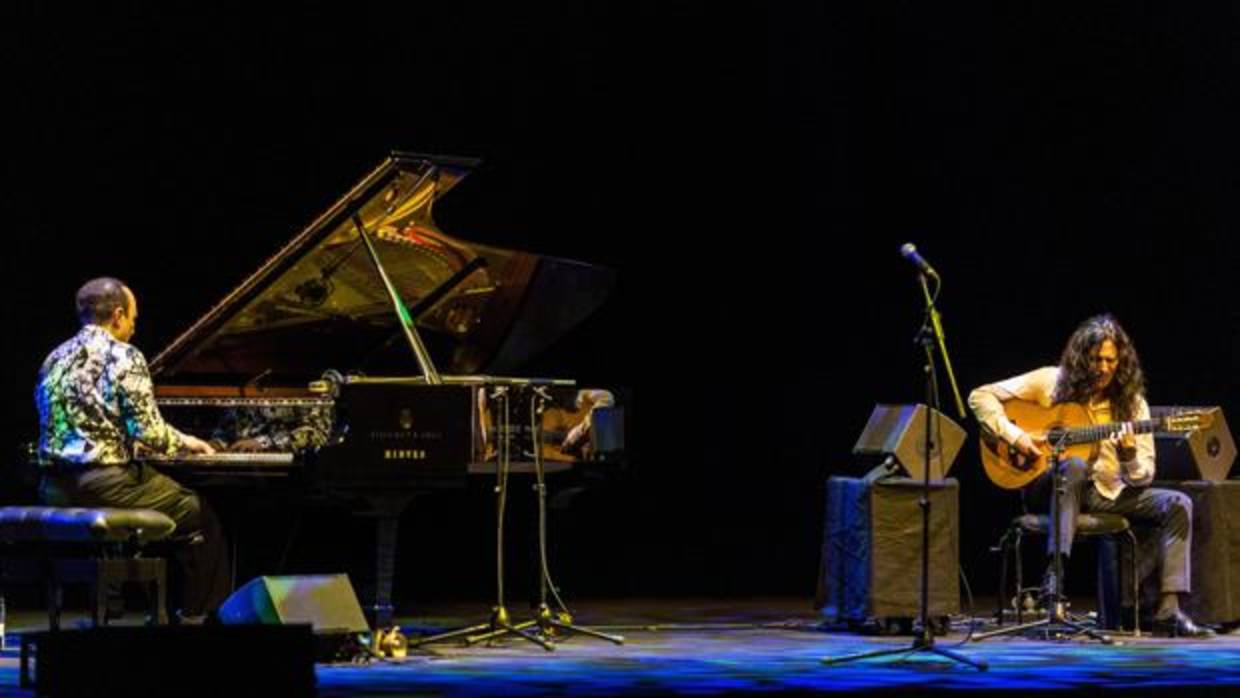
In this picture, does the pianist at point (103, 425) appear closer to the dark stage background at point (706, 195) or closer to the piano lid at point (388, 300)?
the piano lid at point (388, 300)

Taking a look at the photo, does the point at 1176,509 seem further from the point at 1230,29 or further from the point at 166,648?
the point at 166,648

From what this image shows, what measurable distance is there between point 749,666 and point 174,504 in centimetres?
212

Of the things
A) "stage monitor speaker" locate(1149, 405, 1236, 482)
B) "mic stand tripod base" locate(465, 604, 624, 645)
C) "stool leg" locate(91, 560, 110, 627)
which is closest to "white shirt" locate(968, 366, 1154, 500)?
"stage monitor speaker" locate(1149, 405, 1236, 482)

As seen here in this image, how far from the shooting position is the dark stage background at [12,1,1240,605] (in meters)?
8.66

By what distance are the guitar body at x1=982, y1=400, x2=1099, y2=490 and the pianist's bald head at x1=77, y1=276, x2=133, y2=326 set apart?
3.53 meters

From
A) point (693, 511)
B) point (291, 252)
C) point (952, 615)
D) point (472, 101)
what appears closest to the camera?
point (291, 252)

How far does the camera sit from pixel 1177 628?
8.05 metres

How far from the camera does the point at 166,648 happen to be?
487cm

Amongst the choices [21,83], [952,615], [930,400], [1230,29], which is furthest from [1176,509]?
[21,83]

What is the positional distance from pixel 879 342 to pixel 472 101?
2.41m

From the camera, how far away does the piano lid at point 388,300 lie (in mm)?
7242

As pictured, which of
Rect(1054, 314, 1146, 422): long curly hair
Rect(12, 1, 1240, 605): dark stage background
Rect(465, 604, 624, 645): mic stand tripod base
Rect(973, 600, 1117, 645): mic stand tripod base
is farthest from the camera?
Rect(12, 1, 1240, 605): dark stage background

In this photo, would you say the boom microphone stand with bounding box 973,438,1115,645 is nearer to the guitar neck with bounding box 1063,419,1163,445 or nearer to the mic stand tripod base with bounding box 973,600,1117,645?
the mic stand tripod base with bounding box 973,600,1117,645

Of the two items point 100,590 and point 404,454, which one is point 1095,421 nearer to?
point 404,454
